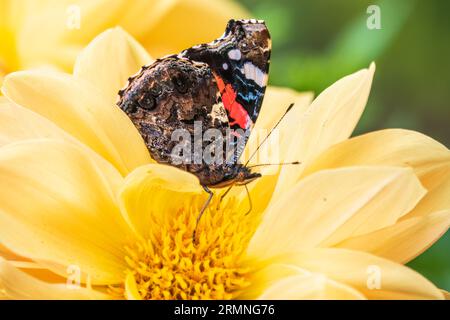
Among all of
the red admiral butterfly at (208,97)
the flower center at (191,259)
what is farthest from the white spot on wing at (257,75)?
the flower center at (191,259)

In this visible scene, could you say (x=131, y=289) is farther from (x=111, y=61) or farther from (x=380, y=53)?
(x=380, y=53)

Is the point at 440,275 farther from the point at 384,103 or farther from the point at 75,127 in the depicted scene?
the point at 75,127

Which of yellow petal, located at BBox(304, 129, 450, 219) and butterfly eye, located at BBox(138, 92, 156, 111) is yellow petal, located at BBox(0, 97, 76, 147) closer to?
butterfly eye, located at BBox(138, 92, 156, 111)

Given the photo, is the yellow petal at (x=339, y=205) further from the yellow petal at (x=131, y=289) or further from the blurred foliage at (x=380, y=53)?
the blurred foliage at (x=380, y=53)

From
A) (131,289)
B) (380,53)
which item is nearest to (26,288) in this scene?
(131,289)

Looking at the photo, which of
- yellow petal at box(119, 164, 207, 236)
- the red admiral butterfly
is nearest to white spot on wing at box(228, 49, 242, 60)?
the red admiral butterfly
